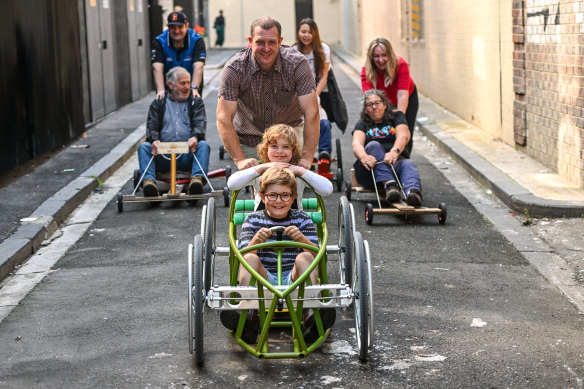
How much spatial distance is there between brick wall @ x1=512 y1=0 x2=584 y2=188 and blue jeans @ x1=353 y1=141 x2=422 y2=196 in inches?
70.5

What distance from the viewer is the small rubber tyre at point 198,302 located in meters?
4.92

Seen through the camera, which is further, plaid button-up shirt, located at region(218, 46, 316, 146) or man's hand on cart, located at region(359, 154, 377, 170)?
man's hand on cart, located at region(359, 154, 377, 170)

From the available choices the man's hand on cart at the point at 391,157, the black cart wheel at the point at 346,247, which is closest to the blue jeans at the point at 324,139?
the man's hand on cart at the point at 391,157

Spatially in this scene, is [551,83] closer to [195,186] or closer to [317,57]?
[317,57]

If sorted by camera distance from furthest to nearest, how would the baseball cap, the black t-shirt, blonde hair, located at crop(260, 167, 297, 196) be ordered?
the baseball cap, the black t-shirt, blonde hair, located at crop(260, 167, 297, 196)

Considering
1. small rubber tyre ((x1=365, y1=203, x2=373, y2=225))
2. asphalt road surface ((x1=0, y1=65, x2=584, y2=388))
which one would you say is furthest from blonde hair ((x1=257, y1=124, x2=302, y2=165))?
small rubber tyre ((x1=365, y1=203, x2=373, y2=225))

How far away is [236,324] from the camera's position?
531cm

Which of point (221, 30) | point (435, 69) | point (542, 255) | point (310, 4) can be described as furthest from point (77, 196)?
point (310, 4)

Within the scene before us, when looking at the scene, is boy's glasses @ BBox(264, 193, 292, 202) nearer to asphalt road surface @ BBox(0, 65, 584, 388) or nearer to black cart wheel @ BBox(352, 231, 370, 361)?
black cart wheel @ BBox(352, 231, 370, 361)

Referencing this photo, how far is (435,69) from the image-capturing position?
20234 mm

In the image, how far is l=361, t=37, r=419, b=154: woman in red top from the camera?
967cm

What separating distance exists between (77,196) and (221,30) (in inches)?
1915

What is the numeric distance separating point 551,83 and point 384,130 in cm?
257

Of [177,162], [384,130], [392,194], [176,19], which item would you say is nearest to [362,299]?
[392,194]
